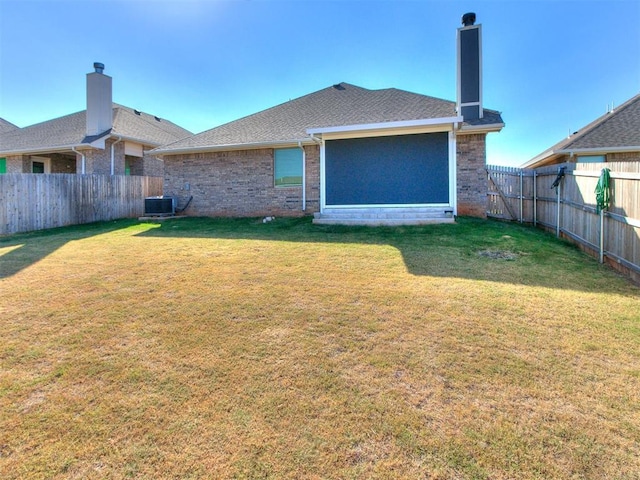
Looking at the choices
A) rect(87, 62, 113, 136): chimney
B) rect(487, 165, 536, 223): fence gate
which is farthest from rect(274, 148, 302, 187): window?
rect(87, 62, 113, 136): chimney

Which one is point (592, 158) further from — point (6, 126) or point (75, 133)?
point (6, 126)

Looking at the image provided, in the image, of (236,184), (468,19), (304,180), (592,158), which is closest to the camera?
(468,19)

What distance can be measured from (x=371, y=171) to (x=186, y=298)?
7.94 m

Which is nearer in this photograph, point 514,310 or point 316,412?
point 316,412

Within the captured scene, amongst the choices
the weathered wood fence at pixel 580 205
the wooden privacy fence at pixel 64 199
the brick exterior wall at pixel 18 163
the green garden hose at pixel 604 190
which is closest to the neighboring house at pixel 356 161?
the weathered wood fence at pixel 580 205

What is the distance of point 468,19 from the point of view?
11305 millimetres

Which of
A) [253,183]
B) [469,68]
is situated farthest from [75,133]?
[469,68]

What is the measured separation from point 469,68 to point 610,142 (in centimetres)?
742

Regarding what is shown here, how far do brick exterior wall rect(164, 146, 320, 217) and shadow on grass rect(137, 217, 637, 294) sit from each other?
1.55 meters

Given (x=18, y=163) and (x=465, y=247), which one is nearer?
(x=465, y=247)

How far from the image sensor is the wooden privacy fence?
1086cm

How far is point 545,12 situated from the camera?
11.6 meters

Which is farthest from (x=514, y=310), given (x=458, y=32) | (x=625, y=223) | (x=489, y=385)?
(x=458, y=32)

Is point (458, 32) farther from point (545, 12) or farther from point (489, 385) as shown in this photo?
point (489, 385)
